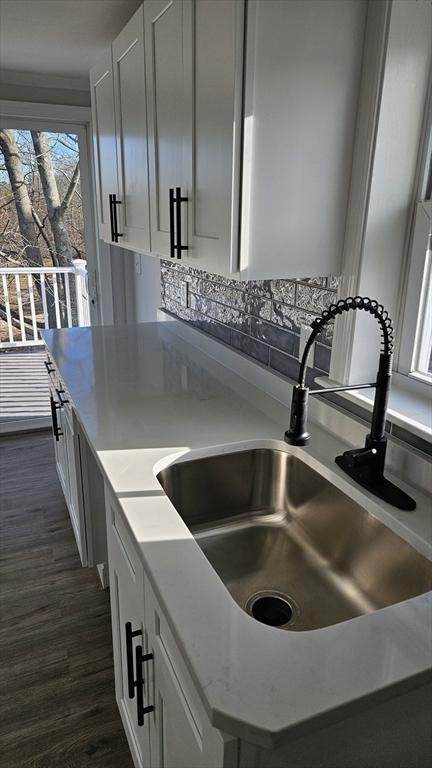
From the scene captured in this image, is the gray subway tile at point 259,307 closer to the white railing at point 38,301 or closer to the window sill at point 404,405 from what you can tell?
the window sill at point 404,405

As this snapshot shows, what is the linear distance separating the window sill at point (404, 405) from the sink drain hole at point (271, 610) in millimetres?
490

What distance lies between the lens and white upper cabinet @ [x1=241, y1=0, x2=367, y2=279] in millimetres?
1172

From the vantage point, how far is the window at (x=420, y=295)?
52.3 inches

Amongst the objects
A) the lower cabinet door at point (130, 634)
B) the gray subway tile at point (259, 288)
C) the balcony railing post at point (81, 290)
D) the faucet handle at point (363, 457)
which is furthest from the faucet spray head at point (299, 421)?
the balcony railing post at point (81, 290)

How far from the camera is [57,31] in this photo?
2.17 m

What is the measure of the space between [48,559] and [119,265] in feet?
6.77

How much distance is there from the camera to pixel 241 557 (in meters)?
1.34

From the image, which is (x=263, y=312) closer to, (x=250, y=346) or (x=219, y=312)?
(x=250, y=346)

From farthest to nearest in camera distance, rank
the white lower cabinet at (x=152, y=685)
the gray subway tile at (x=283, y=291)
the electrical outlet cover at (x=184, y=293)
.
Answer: the electrical outlet cover at (x=184, y=293), the gray subway tile at (x=283, y=291), the white lower cabinet at (x=152, y=685)

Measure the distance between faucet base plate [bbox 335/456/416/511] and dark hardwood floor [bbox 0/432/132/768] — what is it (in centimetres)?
111

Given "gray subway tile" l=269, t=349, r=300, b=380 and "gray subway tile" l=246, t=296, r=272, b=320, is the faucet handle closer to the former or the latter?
"gray subway tile" l=269, t=349, r=300, b=380

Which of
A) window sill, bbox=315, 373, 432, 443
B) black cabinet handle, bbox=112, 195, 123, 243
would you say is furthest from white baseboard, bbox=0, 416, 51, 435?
window sill, bbox=315, 373, 432, 443

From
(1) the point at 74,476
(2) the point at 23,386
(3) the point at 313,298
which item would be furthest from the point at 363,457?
(2) the point at 23,386

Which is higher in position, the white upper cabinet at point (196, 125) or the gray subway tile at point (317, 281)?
the white upper cabinet at point (196, 125)
